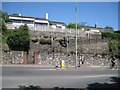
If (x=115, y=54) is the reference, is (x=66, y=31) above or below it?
above

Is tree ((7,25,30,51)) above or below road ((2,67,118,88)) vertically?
above

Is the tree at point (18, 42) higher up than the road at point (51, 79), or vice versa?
the tree at point (18, 42)

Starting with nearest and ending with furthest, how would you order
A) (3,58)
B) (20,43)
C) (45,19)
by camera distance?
(3,58) < (20,43) < (45,19)

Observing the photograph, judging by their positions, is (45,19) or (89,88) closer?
(89,88)

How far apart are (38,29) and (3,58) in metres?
19.1

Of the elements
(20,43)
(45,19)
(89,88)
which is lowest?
(89,88)

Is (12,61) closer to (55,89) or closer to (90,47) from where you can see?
(90,47)

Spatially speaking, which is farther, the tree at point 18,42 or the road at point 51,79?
the tree at point 18,42

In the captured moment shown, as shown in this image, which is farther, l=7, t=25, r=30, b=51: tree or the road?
l=7, t=25, r=30, b=51: tree

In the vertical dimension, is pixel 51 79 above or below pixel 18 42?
below

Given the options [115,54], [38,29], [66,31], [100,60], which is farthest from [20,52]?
[66,31]

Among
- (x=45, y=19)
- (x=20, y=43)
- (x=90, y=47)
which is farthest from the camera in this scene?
(x=45, y=19)

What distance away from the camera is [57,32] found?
57344 millimetres

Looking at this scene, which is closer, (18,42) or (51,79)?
(51,79)
